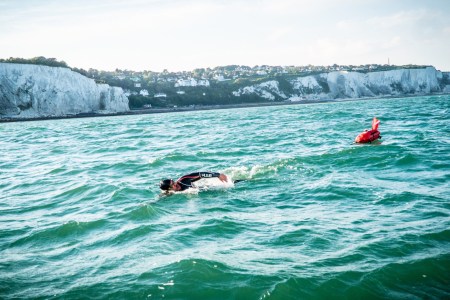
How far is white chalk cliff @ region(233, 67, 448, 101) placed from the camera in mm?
136875

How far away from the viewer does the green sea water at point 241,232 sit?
21.4ft

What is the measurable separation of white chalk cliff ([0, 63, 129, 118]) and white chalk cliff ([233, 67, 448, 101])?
61.4 m

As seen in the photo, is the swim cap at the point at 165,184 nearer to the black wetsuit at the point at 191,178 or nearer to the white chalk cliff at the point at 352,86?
the black wetsuit at the point at 191,178

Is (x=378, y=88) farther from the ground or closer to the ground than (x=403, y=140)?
farther from the ground

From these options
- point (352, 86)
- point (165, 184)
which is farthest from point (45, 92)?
point (352, 86)

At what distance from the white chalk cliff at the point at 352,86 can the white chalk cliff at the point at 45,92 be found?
202 ft

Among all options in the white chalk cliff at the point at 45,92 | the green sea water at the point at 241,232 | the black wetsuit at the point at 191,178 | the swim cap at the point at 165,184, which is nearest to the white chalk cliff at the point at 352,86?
the white chalk cliff at the point at 45,92

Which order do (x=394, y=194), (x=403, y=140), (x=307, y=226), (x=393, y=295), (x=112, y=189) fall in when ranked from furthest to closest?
(x=403, y=140)
(x=112, y=189)
(x=394, y=194)
(x=307, y=226)
(x=393, y=295)

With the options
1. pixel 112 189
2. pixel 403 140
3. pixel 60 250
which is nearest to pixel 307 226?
pixel 60 250

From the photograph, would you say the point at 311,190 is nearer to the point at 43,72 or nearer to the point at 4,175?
the point at 4,175

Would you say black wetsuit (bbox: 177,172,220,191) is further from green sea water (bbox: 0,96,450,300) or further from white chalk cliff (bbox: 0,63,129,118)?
white chalk cliff (bbox: 0,63,129,118)

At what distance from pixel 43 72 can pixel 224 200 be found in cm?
8628

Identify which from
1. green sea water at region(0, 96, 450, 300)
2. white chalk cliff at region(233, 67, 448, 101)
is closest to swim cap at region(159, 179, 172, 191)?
green sea water at region(0, 96, 450, 300)

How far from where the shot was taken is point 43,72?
8281 centimetres
